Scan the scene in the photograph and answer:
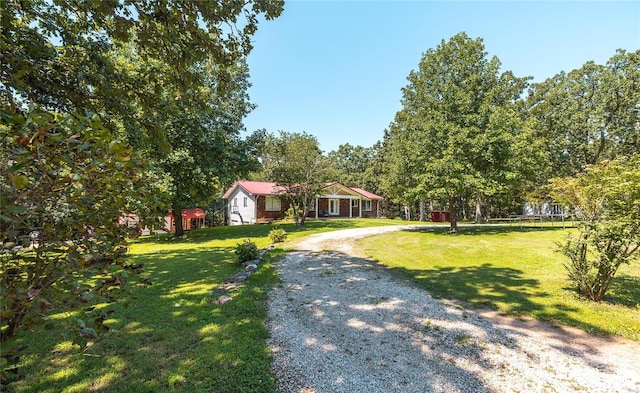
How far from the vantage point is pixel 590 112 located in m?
26.2

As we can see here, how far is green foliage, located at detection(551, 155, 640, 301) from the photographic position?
18.0 ft

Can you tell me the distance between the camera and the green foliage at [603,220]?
18.0ft

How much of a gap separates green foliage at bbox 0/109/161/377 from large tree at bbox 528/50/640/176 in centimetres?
3107

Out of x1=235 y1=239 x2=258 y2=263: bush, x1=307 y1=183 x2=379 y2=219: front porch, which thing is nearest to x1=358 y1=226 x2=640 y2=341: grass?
x1=235 y1=239 x2=258 y2=263: bush

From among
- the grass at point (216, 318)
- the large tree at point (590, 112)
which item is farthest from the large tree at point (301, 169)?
the large tree at point (590, 112)

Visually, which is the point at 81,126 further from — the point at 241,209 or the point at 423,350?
the point at 241,209

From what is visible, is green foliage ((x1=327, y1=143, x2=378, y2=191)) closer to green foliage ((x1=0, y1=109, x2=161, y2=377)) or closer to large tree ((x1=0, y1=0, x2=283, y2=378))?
large tree ((x1=0, y1=0, x2=283, y2=378))

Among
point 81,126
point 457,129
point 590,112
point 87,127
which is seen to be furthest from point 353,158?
point 81,126

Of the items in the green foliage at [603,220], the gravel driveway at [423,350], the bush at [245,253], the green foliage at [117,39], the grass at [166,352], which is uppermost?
the green foliage at [117,39]

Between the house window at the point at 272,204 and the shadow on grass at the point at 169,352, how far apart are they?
2287 centimetres

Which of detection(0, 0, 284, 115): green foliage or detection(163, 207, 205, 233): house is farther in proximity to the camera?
detection(163, 207, 205, 233): house

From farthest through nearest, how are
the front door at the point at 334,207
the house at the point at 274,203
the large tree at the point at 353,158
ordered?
the large tree at the point at 353,158, the front door at the point at 334,207, the house at the point at 274,203

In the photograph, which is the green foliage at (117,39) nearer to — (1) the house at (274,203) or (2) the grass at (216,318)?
(2) the grass at (216,318)

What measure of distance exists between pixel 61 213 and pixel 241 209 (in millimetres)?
30062
